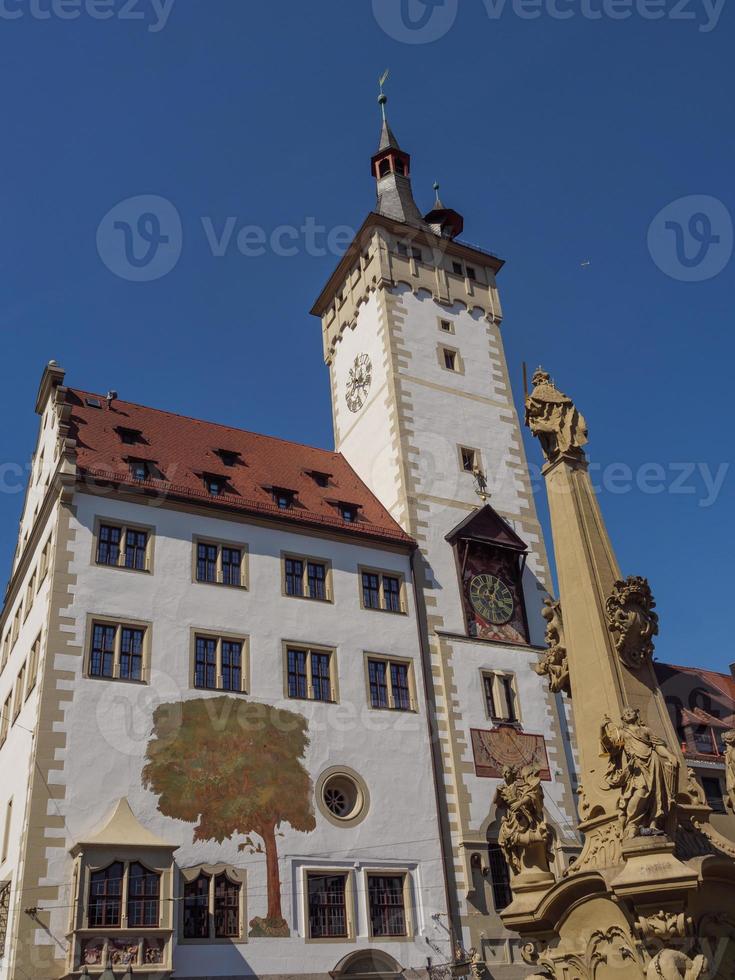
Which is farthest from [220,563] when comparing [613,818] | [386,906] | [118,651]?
[613,818]

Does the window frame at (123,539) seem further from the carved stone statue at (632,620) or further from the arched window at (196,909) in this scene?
the carved stone statue at (632,620)

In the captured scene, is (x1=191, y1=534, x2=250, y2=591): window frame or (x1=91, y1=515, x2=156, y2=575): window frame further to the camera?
(x1=191, y1=534, x2=250, y2=591): window frame

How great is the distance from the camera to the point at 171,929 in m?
18.5

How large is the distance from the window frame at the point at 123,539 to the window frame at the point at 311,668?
408 cm

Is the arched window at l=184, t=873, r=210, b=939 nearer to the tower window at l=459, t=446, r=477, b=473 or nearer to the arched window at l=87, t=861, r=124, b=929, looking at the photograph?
the arched window at l=87, t=861, r=124, b=929

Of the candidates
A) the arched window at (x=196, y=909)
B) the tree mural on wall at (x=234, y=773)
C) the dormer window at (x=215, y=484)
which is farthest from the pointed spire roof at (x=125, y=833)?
the dormer window at (x=215, y=484)

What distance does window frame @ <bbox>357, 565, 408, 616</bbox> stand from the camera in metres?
26.1

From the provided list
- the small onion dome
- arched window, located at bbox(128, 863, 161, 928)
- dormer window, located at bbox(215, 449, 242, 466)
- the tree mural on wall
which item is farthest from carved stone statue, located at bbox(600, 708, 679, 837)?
the small onion dome

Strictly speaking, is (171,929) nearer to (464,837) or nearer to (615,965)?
(464,837)

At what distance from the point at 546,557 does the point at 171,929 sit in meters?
16.9

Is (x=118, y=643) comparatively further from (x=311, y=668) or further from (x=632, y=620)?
(x=632, y=620)

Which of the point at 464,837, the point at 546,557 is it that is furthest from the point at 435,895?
the point at 546,557

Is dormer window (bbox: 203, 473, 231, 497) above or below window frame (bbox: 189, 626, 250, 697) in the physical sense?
above

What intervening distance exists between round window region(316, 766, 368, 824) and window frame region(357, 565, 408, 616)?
490cm
